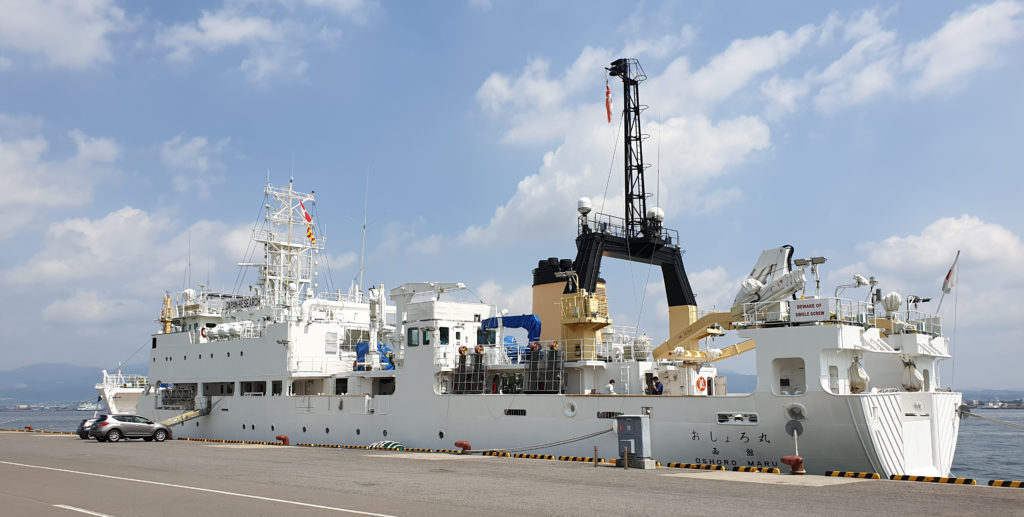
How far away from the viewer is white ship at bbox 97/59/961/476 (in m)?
15.3

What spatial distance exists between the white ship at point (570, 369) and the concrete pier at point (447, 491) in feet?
6.36

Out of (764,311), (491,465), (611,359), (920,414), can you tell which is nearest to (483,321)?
(611,359)

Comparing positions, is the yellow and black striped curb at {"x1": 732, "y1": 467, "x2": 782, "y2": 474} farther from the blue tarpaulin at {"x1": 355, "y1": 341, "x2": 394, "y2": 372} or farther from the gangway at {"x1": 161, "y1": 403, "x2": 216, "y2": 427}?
the gangway at {"x1": 161, "y1": 403, "x2": 216, "y2": 427}

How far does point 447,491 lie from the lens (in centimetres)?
1134

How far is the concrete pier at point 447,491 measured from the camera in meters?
9.46

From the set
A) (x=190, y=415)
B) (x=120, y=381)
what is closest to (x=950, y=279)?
(x=190, y=415)

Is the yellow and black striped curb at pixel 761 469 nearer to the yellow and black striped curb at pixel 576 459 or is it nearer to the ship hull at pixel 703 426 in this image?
the ship hull at pixel 703 426

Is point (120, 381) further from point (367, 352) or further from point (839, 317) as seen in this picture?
point (839, 317)

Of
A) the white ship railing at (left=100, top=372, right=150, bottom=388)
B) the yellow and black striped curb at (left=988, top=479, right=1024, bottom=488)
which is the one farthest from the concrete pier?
the white ship railing at (left=100, top=372, right=150, bottom=388)

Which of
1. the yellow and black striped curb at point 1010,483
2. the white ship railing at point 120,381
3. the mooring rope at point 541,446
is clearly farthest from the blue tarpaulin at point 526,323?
the white ship railing at point 120,381

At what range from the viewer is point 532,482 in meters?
12.6

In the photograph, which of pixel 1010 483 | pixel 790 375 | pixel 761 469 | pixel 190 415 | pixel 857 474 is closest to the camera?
pixel 1010 483

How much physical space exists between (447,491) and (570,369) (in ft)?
29.6

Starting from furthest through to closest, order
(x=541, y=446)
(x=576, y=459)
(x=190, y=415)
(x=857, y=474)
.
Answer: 1. (x=190, y=415)
2. (x=541, y=446)
3. (x=576, y=459)
4. (x=857, y=474)
